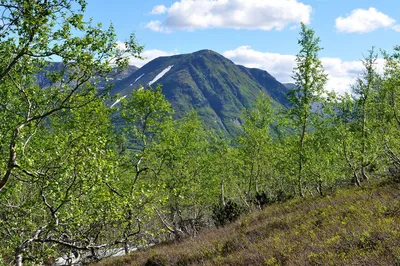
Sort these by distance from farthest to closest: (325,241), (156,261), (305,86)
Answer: (305,86) → (156,261) → (325,241)

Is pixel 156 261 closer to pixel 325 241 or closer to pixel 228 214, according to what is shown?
pixel 325 241

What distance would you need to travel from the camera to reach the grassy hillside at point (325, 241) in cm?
881

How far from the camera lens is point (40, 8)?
8445 millimetres

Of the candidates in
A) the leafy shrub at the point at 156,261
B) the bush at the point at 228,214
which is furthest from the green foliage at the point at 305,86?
the leafy shrub at the point at 156,261

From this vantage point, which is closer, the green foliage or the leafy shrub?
the leafy shrub

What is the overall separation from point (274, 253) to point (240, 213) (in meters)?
16.5

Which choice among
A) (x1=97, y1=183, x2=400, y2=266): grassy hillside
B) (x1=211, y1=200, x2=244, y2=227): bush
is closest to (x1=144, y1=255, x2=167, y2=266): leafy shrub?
(x1=97, y1=183, x2=400, y2=266): grassy hillside

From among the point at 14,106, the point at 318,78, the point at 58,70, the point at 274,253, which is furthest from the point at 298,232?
the point at 318,78

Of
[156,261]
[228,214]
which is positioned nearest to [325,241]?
[156,261]

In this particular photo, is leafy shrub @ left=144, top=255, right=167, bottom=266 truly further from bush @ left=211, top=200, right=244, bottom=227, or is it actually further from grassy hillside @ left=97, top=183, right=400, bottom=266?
bush @ left=211, top=200, right=244, bottom=227

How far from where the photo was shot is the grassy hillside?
8.81 metres

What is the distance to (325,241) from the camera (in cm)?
1057

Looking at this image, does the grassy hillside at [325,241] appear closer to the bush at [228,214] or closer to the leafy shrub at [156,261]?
the leafy shrub at [156,261]

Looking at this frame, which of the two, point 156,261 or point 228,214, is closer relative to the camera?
point 156,261
